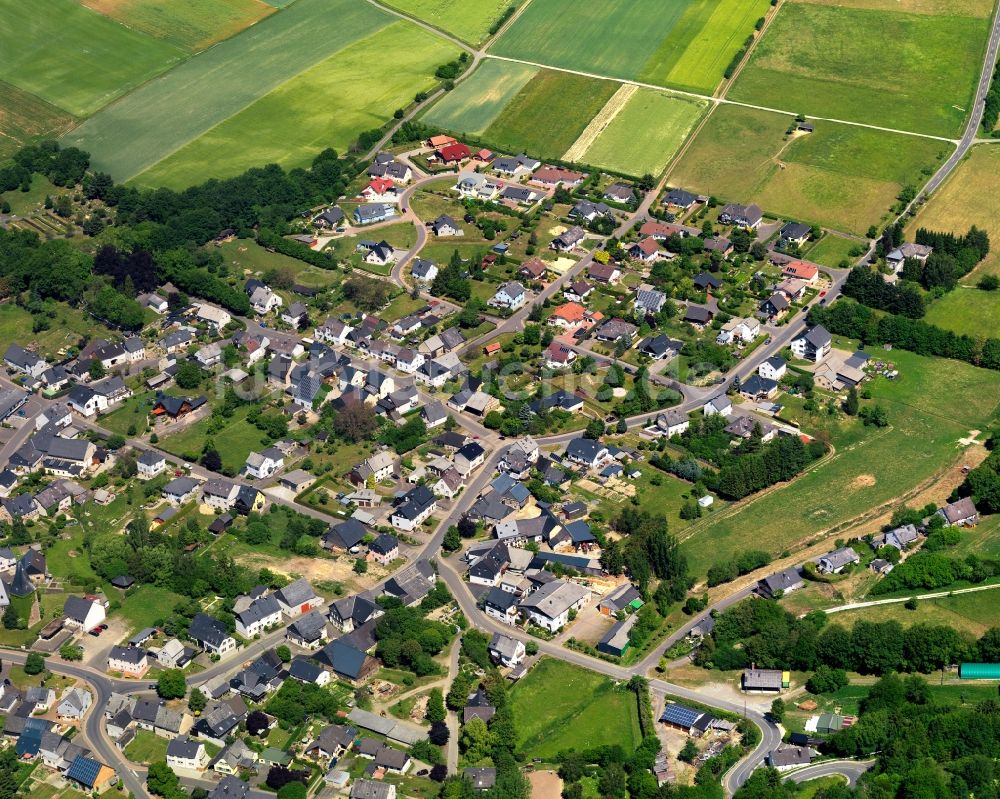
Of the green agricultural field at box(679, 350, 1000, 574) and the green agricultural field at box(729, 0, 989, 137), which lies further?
the green agricultural field at box(729, 0, 989, 137)

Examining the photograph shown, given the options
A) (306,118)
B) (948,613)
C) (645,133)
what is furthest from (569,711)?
(306,118)

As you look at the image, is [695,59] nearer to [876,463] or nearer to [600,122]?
[600,122]

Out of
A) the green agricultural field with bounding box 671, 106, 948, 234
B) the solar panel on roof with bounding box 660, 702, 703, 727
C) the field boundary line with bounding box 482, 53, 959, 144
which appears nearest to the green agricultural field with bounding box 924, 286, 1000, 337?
the green agricultural field with bounding box 671, 106, 948, 234

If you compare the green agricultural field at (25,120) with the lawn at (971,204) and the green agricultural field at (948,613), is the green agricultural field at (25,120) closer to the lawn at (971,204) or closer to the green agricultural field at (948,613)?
the lawn at (971,204)

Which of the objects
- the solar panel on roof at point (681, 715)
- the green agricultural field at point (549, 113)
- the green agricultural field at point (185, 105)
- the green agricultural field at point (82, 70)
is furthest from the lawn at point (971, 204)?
the green agricultural field at point (82, 70)

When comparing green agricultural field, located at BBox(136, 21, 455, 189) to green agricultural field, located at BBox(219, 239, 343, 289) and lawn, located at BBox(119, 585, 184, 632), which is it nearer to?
green agricultural field, located at BBox(219, 239, 343, 289)

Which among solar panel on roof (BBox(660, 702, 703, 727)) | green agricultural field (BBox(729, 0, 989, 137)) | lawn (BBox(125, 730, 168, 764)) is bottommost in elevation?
lawn (BBox(125, 730, 168, 764))

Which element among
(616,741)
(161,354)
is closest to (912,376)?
(616,741)
